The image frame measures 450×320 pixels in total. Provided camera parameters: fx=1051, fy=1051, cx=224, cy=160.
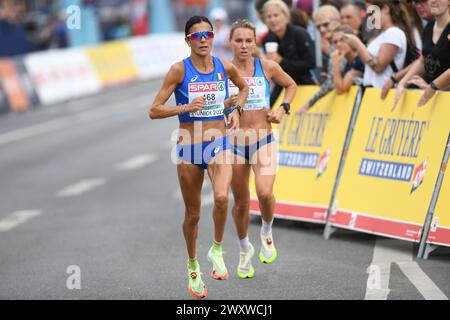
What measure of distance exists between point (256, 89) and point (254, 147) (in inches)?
20.2

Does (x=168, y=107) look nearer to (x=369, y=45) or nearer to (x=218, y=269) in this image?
(x=218, y=269)

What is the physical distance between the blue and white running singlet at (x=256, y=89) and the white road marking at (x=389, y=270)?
1.78 metres

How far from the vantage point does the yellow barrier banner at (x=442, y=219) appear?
9.59 metres

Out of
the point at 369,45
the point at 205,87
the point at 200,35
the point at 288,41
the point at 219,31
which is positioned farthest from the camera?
the point at 219,31

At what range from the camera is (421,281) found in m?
8.69

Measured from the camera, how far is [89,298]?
866 cm

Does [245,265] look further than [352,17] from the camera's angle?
No

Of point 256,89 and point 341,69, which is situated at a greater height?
point 256,89

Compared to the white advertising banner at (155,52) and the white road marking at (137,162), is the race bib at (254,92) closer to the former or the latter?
the white road marking at (137,162)

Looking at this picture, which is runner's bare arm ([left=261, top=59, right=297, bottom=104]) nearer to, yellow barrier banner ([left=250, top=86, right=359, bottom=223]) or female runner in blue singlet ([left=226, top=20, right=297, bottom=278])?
female runner in blue singlet ([left=226, top=20, right=297, bottom=278])

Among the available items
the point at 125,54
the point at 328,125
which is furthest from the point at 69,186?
the point at 125,54

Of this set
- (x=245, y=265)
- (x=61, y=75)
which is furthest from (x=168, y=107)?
(x=61, y=75)

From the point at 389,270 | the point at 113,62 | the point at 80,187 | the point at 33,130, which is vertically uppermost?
the point at 389,270
